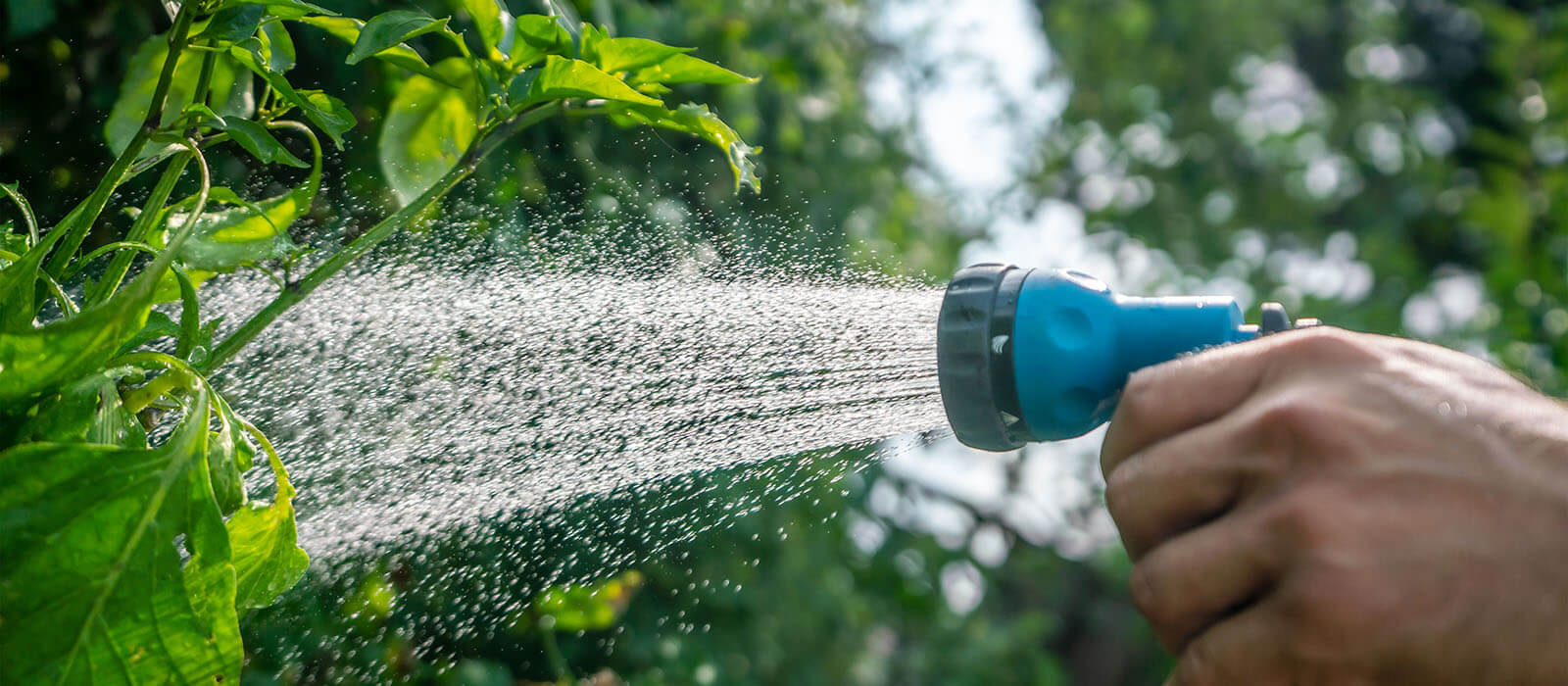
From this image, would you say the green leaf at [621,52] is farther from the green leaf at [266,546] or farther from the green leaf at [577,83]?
the green leaf at [266,546]

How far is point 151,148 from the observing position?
0.52 m

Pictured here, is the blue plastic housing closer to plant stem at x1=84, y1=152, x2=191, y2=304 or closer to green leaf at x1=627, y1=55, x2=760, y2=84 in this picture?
green leaf at x1=627, y1=55, x2=760, y2=84

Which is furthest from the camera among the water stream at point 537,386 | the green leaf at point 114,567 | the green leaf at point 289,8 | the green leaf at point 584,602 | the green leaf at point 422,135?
the green leaf at point 584,602

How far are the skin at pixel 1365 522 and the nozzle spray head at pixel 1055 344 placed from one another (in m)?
0.12

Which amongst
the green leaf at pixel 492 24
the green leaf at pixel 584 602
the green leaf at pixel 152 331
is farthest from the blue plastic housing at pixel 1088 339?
the green leaf at pixel 584 602

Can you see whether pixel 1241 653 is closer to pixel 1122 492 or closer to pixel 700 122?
pixel 1122 492

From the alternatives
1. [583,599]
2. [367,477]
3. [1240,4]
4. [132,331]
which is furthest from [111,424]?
[1240,4]

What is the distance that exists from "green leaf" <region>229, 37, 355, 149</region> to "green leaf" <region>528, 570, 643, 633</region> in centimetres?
56

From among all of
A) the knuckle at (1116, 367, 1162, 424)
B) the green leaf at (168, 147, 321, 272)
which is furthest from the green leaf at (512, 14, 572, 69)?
the knuckle at (1116, 367, 1162, 424)

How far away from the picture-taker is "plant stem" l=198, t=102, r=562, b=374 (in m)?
0.51

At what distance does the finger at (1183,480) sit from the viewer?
445 millimetres

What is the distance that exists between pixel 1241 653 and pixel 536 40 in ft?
1.45

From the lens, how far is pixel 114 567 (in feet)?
1.17

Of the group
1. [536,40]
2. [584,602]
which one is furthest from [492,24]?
[584,602]
